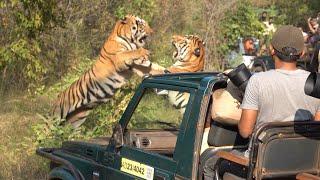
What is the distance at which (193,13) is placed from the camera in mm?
15492

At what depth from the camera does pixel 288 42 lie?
3.93m

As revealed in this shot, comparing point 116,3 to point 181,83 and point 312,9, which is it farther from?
point 181,83

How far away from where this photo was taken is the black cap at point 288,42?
393cm

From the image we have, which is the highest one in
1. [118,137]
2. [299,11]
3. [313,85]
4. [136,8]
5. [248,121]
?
[299,11]

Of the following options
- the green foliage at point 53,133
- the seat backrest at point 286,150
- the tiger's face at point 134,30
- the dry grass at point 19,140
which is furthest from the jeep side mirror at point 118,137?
the tiger's face at point 134,30

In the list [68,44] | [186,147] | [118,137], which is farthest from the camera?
[68,44]

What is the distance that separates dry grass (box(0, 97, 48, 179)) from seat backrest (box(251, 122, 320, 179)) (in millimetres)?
4287

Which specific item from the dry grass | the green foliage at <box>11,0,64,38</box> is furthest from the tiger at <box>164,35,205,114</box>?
the dry grass

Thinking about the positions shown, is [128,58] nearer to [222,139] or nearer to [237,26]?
[222,139]

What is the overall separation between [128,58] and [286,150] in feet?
16.8

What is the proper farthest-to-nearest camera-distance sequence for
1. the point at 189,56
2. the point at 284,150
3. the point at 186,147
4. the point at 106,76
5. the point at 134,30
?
the point at 189,56 < the point at 134,30 < the point at 106,76 < the point at 186,147 < the point at 284,150

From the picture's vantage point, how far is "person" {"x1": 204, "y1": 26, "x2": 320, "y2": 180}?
3.83 m

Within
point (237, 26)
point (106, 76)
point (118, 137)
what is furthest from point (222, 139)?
point (237, 26)

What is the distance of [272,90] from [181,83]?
0.66m
